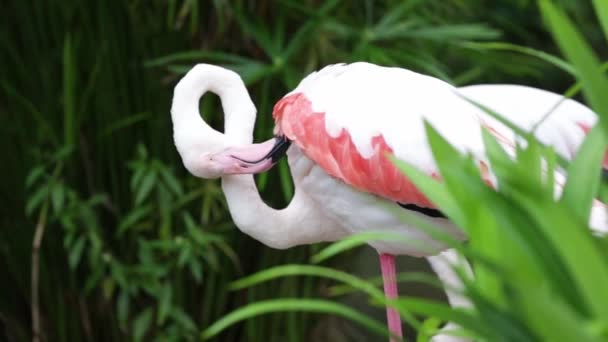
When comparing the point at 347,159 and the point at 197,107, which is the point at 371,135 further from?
the point at 197,107

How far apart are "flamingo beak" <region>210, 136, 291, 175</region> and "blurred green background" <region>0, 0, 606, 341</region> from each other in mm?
648

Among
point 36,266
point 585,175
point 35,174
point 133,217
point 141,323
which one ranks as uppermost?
point 585,175

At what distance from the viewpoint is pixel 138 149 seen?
2.18 metres

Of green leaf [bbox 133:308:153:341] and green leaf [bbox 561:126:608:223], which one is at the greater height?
green leaf [bbox 561:126:608:223]

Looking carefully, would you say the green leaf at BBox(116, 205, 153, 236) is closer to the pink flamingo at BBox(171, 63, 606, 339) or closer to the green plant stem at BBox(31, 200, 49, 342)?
the green plant stem at BBox(31, 200, 49, 342)

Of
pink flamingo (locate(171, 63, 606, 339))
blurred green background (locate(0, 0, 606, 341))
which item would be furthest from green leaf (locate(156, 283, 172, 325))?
pink flamingo (locate(171, 63, 606, 339))

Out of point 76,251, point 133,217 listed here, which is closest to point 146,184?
point 133,217

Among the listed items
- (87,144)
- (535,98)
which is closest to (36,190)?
(87,144)

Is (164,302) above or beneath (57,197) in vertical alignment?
beneath

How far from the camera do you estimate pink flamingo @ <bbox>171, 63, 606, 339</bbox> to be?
1291 millimetres

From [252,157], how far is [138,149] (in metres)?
0.86

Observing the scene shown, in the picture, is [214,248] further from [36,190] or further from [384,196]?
[384,196]

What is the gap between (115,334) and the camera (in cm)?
242

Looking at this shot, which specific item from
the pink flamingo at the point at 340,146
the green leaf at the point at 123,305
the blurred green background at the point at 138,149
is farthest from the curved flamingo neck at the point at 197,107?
the green leaf at the point at 123,305
